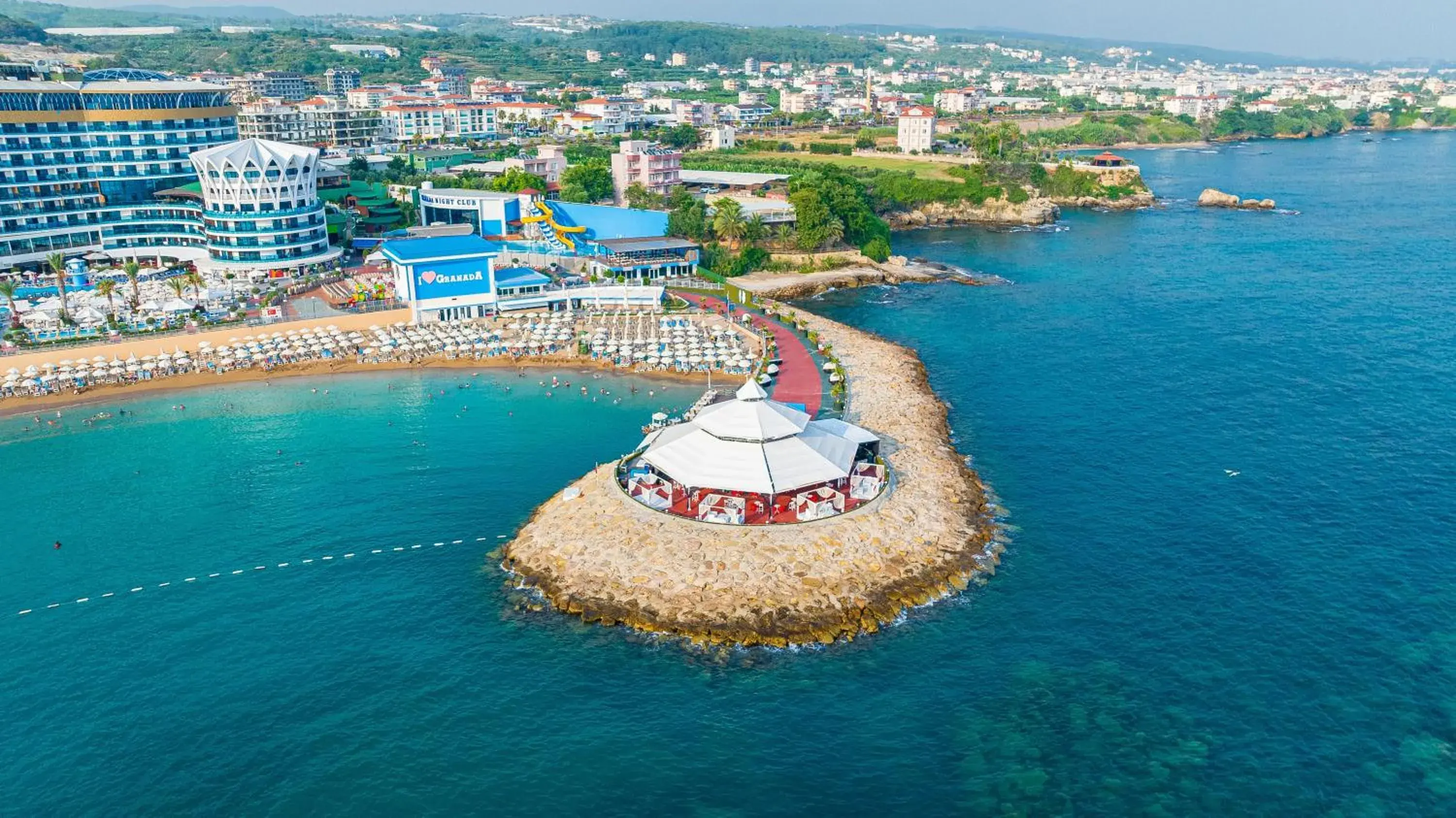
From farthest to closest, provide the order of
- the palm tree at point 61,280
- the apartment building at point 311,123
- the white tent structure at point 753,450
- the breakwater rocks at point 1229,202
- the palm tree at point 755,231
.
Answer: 1. the apartment building at point 311,123
2. the breakwater rocks at point 1229,202
3. the palm tree at point 755,231
4. the palm tree at point 61,280
5. the white tent structure at point 753,450

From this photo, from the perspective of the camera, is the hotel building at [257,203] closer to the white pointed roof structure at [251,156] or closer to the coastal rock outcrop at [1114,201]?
the white pointed roof structure at [251,156]

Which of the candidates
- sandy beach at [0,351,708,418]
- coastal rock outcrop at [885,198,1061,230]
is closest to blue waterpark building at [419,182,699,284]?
sandy beach at [0,351,708,418]

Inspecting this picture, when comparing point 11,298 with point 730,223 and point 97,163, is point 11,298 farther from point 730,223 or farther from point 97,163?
point 730,223

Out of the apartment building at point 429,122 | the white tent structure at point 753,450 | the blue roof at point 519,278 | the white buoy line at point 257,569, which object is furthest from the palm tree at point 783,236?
the apartment building at point 429,122

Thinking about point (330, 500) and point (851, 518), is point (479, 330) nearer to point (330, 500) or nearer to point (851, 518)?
point (330, 500)

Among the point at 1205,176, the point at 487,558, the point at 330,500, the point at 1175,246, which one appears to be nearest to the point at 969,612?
the point at 487,558

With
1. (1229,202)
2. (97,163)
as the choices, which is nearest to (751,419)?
(97,163)
